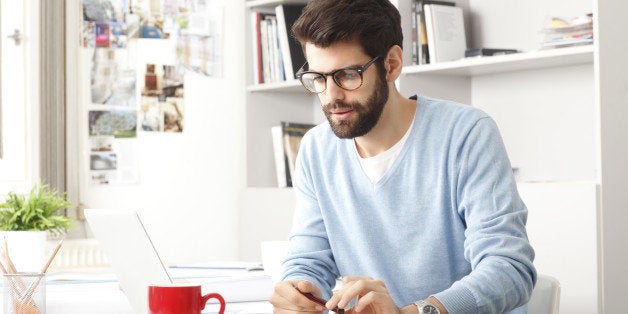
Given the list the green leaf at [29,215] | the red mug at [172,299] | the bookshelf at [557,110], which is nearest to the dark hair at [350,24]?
the red mug at [172,299]

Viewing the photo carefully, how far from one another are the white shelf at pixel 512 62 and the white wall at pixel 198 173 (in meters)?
1.02

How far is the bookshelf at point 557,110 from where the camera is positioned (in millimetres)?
2773

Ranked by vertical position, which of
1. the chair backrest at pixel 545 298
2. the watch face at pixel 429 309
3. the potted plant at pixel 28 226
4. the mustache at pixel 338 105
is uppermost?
the mustache at pixel 338 105

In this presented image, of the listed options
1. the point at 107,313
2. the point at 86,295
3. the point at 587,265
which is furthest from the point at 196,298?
the point at 587,265

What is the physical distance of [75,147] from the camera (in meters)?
3.59

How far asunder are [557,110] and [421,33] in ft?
1.78

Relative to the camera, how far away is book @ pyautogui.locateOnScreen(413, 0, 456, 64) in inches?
131

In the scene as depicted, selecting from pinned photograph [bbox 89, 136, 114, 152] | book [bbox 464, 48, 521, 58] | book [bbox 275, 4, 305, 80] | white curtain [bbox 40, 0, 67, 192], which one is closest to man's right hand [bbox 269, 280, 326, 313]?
book [bbox 464, 48, 521, 58]

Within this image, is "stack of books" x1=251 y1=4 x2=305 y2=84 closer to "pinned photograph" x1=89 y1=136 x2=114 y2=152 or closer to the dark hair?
"pinned photograph" x1=89 y1=136 x2=114 y2=152

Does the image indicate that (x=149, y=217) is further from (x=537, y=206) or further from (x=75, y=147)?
(x=537, y=206)

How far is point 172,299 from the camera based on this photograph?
4.16 ft

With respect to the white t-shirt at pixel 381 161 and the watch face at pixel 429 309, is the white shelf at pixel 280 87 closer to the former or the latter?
the white t-shirt at pixel 381 161

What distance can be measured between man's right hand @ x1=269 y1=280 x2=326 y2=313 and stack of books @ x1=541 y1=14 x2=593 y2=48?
1.63 meters

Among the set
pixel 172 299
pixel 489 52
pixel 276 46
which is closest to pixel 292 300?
pixel 172 299
